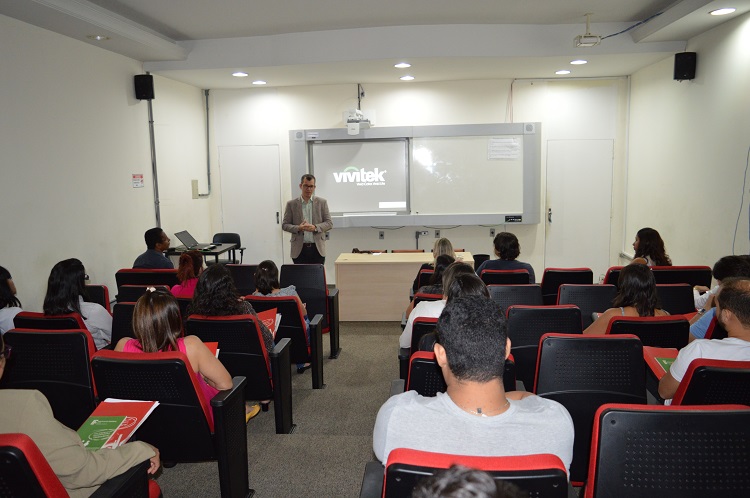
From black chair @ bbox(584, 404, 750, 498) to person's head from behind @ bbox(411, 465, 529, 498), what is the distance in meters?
0.82

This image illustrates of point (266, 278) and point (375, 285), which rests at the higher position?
point (266, 278)

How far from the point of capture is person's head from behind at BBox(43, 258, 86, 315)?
135 inches

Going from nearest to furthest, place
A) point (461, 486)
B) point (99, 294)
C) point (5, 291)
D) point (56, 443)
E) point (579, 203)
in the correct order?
point (461, 486), point (56, 443), point (5, 291), point (99, 294), point (579, 203)

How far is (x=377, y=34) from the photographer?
647 cm

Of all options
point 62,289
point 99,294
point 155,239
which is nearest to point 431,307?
point 62,289

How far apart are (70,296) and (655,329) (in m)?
3.46

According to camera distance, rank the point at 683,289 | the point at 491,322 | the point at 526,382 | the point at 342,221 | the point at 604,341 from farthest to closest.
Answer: the point at 342,221, the point at 683,289, the point at 526,382, the point at 604,341, the point at 491,322

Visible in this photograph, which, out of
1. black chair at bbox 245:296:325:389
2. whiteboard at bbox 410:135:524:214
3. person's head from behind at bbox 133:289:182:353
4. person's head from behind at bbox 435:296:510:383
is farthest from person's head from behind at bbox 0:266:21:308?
whiteboard at bbox 410:135:524:214

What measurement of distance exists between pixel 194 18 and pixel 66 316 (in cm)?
373

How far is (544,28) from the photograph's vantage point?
6.44 metres

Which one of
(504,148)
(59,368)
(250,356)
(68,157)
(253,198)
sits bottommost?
(250,356)

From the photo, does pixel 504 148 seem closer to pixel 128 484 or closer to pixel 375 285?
pixel 375 285

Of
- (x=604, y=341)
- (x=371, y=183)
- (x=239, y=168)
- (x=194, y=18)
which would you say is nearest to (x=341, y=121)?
(x=371, y=183)

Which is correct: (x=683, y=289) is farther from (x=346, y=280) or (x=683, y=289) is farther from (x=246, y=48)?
(x=246, y=48)
